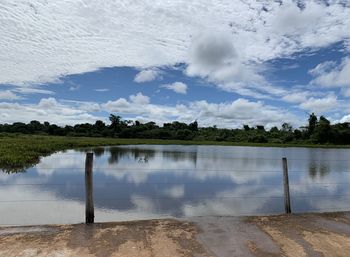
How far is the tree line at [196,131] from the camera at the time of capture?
83.2m

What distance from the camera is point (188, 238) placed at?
215 inches

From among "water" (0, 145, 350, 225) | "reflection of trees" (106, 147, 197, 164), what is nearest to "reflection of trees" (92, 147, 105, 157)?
"reflection of trees" (106, 147, 197, 164)

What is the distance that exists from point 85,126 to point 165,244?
10577 centimetres

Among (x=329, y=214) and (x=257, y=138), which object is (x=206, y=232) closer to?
(x=329, y=214)

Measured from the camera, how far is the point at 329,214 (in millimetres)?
7297

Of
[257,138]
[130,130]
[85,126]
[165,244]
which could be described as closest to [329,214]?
[165,244]

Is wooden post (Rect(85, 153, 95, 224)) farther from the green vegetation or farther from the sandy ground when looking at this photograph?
the green vegetation

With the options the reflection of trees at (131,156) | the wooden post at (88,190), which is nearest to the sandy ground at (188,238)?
the wooden post at (88,190)

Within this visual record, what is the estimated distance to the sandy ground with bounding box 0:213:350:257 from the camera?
4895mm

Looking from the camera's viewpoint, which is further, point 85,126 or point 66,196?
point 85,126

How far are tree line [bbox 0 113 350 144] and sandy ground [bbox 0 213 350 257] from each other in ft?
270

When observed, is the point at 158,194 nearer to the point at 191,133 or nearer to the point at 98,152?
the point at 98,152

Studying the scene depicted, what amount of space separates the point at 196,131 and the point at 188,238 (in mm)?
104916

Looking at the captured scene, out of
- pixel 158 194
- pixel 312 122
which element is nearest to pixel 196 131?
pixel 312 122
